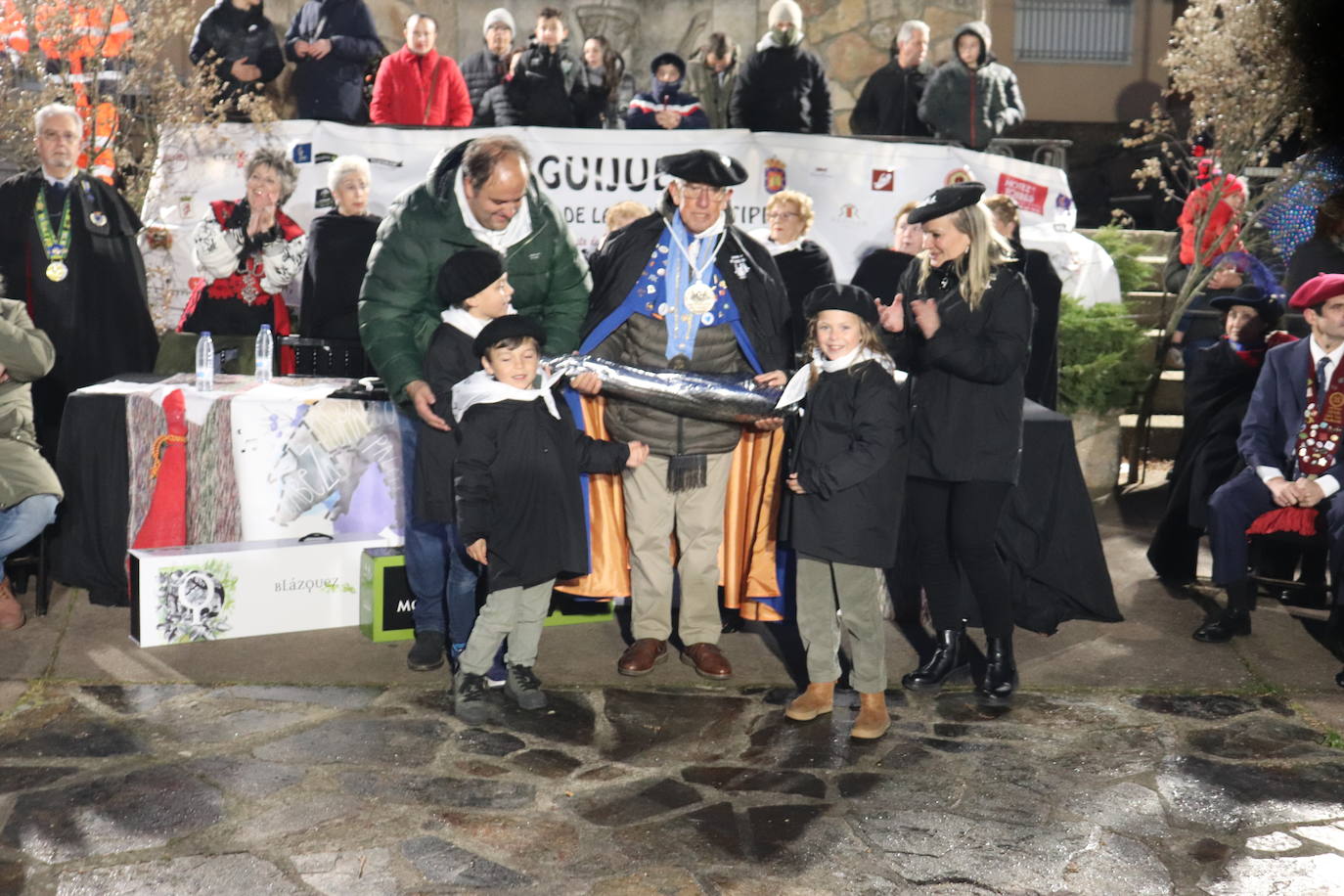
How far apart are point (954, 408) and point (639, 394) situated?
1.12 metres

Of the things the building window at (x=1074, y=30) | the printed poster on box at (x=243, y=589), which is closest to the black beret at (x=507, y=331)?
the printed poster on box at (x=243, y=589)

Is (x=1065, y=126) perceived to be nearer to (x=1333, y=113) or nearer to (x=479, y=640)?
(x=479, y=640)

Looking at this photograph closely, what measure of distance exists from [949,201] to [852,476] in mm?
1010

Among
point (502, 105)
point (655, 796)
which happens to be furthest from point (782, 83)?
point (655, 796)

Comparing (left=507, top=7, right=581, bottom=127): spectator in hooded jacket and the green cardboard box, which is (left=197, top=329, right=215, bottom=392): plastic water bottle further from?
(left=507, top=7, right=581, bottom=127): spectator in hooded jacket

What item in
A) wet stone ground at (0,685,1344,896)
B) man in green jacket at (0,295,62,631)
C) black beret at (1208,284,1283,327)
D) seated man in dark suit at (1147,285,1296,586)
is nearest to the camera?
wet stone ground at (0,685,1344,896)

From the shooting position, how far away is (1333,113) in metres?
0.62

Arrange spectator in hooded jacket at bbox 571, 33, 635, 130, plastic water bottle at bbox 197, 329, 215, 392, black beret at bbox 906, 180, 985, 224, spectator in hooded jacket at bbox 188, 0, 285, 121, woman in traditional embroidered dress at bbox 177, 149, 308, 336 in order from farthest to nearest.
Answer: spectator in hooded jacket at bbox 571, 33, 635, 130 < spectator in hooded jacket at bbox 188, 0, 285, 121 < woman in traditional embroidered dress at bbox 177, 149, 308, 336 < plastic water bottle at bbox 197, 329, 215, 392 < black beret at bbox 906, 180, 985, 224

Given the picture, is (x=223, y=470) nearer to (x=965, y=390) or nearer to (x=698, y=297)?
(x=698, y=297)

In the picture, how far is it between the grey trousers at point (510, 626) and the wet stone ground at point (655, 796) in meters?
0.21

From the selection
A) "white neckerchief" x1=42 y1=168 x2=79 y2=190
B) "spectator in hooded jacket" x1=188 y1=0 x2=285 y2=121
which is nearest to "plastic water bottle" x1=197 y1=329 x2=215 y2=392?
"white neckerchief" x1=42 y1=168 x2=79 y2=190

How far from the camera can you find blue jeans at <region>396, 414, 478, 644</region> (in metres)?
5.29

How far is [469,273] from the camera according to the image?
4891mm

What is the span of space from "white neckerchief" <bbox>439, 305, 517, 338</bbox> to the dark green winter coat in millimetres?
181
